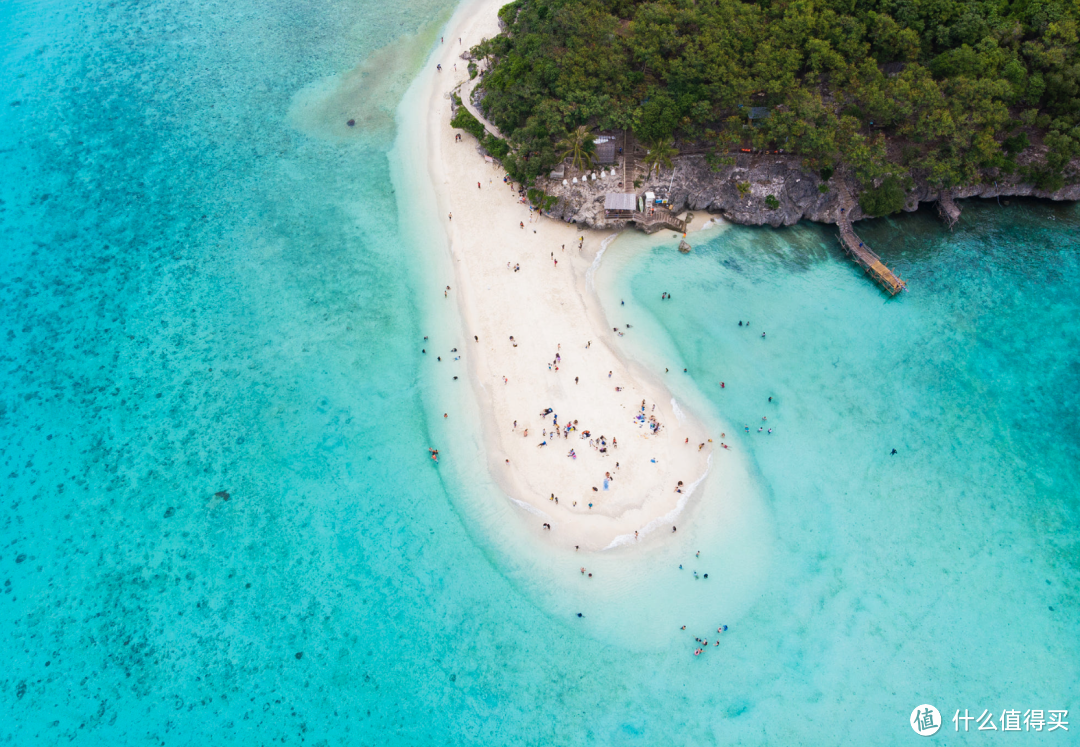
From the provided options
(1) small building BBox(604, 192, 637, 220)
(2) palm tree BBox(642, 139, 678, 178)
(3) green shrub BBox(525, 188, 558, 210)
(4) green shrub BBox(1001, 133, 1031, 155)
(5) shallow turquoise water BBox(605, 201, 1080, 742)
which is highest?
(2) palm tree BBox(642, 139, 678, 178)

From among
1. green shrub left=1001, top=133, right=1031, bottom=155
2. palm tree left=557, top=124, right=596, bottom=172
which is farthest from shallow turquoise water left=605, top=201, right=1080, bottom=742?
palm tree left=557, top=124, right=596, bottom=172

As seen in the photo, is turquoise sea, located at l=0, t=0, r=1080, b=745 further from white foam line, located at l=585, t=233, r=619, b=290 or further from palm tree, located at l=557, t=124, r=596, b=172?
palm tree, located at l=557, t=124, r=596, b=172

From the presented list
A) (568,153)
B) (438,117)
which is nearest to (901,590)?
(568,153)

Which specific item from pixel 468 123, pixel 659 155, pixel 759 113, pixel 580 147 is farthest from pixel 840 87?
pixel 468 123

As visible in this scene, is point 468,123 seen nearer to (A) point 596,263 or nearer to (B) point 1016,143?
(A) point 596,263

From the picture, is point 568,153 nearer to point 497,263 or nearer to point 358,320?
point 497,263

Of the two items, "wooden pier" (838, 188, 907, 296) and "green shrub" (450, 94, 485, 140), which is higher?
"green shrub" (450, 94, 485, 140)

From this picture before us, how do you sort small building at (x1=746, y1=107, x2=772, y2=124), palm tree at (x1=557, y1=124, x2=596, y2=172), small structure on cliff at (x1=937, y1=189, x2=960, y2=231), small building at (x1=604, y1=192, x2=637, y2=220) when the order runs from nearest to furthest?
small building at (x1=746, y1=107, x2=772, y2=124) < small building at (x1=604, y1=192, x2=637, y2=220) < small structure on cliff at (x1=937, y1=189, x2=960, y2=231) < palm tree at (x1=557, y1=124, x2=596, y2=172)

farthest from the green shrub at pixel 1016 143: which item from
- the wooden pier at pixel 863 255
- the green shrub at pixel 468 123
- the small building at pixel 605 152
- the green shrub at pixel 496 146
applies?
the green shrub at pixel 468 123
